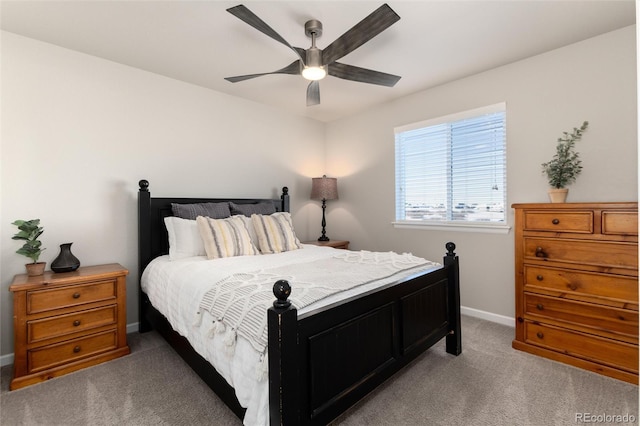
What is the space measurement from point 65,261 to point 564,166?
13.3ft

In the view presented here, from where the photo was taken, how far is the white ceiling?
6.64 feet

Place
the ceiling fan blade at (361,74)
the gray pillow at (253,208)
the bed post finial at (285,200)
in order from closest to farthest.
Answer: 1. the ceiling fan blade at (361,74)
2. the gray pillow at (253,208)
3. the bed post finial at (285,200)

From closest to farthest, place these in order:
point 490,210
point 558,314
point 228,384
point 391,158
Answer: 1. point 228,384
2. point 558,314
3. point 490,210
4. point 391,158

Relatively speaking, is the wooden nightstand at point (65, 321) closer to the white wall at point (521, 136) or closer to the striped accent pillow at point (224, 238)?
the striped accent pillow at point (224, 238)

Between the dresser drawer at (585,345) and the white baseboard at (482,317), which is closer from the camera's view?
the dresser drawer at (585,345)

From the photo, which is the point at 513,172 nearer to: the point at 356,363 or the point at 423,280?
the point at 423,280

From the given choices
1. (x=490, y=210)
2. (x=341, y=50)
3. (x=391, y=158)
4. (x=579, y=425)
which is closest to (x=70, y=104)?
(x=341, y=50)

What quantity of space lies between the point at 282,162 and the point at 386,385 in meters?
2.98

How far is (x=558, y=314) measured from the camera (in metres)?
2.29

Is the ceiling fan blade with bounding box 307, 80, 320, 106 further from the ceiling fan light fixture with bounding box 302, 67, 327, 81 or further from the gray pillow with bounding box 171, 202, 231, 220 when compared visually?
the gray pillow with bounding box 171, 202, 231, 220

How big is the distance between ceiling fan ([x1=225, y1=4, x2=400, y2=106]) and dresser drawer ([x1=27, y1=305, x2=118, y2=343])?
2132 mm

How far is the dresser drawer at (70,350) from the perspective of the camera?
6.80 ft

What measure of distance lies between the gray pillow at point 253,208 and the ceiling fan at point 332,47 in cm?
138

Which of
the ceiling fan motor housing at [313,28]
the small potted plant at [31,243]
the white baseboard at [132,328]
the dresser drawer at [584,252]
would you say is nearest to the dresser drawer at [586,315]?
the dresser drawer at [584,252]
